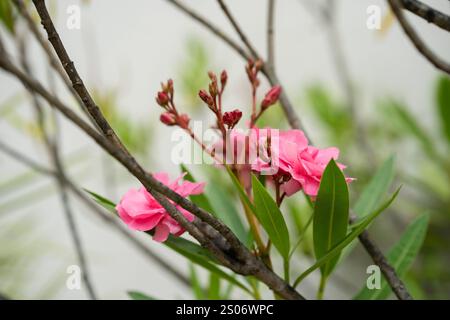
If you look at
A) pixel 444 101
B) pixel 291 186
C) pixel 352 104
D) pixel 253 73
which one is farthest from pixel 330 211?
pixel 352 104

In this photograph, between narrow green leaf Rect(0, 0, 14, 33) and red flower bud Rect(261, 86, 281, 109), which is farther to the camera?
narrow green leaf Rect(0, 0, 14, 33)

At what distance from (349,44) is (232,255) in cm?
184

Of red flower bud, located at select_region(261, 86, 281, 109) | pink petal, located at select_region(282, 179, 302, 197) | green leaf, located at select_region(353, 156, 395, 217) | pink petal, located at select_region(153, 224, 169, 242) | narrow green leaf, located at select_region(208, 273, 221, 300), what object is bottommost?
narrow green leaf, located at select_region(208, 273, 221, 300)

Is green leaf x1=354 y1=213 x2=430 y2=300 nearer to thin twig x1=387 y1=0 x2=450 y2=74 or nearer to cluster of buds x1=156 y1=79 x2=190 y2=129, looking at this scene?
thin twig x1=387 y1=0 x2=450 y2=74

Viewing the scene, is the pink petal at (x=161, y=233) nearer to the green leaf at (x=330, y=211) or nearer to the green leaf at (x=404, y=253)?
the green leaf at (x=330, y=211)

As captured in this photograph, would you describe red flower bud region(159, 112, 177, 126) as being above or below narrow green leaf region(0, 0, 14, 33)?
below

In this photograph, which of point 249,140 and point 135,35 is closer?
point 249,140

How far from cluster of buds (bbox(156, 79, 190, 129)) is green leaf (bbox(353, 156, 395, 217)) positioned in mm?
291

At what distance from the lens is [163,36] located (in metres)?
2.02

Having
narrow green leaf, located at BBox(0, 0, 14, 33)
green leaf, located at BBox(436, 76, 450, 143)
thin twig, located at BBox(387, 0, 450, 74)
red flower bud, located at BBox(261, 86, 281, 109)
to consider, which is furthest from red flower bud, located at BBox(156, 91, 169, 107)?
green leaf, located at BBox(436, 76, 450, 143)

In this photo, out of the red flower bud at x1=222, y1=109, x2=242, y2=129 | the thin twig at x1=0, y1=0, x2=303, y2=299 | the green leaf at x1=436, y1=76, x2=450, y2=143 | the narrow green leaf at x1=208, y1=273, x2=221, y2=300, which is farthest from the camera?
the green leaf at x1=436, y1=76, x2=450, y2=143

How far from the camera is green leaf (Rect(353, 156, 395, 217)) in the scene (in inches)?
27.9
